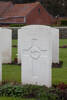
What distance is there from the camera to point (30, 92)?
7914 millimetres

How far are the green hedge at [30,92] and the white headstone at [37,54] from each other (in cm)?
54

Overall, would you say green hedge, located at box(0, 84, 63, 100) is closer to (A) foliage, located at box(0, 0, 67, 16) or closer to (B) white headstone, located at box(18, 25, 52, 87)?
(B) white headstone, located at box(18, 25, 52, 87)

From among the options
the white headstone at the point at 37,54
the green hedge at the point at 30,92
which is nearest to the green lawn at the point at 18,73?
the white headstone at the point at 37,54

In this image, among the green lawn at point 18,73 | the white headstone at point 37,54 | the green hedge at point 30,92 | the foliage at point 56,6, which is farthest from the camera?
the foliage at point 56,6

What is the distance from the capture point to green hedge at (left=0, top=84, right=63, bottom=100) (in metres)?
7.58

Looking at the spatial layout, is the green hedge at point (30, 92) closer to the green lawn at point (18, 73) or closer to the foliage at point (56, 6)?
the green lawn at point (18, 73)

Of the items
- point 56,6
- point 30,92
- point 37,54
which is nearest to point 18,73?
point 37,54

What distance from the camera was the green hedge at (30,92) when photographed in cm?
758

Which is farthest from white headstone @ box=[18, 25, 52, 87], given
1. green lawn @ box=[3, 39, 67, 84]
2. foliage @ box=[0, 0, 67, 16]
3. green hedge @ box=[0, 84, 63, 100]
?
foliage @ box=[0, 0, 67, 16]

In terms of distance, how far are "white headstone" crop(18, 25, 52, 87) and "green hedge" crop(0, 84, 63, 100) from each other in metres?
0.54

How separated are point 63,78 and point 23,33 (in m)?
2.29

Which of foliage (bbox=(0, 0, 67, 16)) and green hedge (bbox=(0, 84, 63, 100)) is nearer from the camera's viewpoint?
green hedge (bbox=(0, 84, 63, 100))

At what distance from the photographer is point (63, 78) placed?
10383 millimetres

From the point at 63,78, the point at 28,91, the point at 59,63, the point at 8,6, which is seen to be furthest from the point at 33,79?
the point at 8,6
